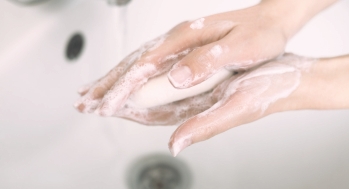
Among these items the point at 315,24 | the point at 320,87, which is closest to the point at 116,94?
the point at 320,87

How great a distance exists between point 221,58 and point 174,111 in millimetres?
126

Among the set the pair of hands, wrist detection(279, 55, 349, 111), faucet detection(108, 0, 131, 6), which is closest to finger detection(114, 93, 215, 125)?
the pair of hands

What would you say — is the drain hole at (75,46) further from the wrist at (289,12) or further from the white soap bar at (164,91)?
the wrist at (289,12)

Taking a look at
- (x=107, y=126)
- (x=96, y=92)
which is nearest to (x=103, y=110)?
(x=96, y=92)

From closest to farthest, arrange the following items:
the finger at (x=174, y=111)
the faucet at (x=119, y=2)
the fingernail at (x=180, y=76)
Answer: the fingernail at (x=180, y=76), the finger at (x=174, y=111), the faucet at (x=119, y=2)

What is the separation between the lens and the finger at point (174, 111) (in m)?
0.47

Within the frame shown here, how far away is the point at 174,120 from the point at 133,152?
0.65 ft

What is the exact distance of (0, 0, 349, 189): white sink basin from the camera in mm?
486

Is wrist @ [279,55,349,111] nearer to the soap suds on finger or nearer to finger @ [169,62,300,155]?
finger @ [169,62,300,155]

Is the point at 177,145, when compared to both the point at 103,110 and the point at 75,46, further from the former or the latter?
the point at 75,46

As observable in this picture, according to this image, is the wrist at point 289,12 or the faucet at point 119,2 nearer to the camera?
the wrist at point 289,12

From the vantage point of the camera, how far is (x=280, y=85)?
0.44m

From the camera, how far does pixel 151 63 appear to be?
1.37 ft

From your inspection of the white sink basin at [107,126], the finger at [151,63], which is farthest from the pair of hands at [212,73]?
the white sink basin at [107,126]
